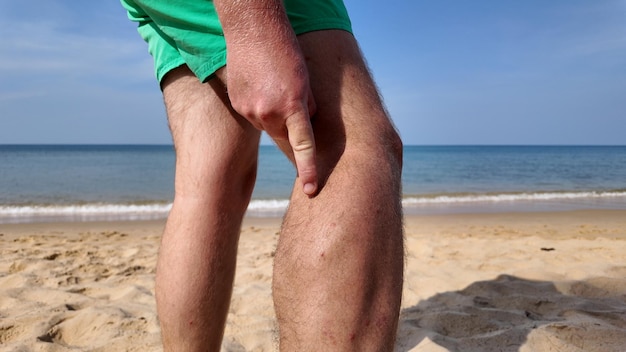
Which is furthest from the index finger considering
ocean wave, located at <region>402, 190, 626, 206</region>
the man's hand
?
ocean wave, located at <region>402, 190, 626, 206</region>

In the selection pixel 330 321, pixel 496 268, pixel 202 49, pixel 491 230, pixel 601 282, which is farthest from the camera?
pixel 491 230

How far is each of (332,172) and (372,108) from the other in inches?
5.9

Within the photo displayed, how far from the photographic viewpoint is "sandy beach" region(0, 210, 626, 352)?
1855 millimetres

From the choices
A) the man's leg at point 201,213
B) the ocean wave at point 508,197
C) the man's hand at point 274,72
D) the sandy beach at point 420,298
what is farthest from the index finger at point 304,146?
the ocean wave at point 508,197

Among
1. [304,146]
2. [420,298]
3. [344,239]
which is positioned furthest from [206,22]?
[420,298]

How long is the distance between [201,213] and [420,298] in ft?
5.20

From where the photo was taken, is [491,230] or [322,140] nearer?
[322,140]

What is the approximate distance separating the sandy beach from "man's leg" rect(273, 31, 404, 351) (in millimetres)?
1154

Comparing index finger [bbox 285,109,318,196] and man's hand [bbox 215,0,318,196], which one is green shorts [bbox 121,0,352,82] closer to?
man's hand [bbox 215,0,318,196]

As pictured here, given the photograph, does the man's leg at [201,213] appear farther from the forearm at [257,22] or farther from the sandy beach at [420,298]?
the sandy beach at [420,298]

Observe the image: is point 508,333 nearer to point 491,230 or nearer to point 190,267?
point 190,267

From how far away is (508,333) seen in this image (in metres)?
1.88

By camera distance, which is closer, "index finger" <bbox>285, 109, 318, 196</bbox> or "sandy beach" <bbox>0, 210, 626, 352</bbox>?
"index finger" <bbox>285, 109, 318, 196</bbox>

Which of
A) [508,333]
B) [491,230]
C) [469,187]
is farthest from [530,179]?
[508,333]
